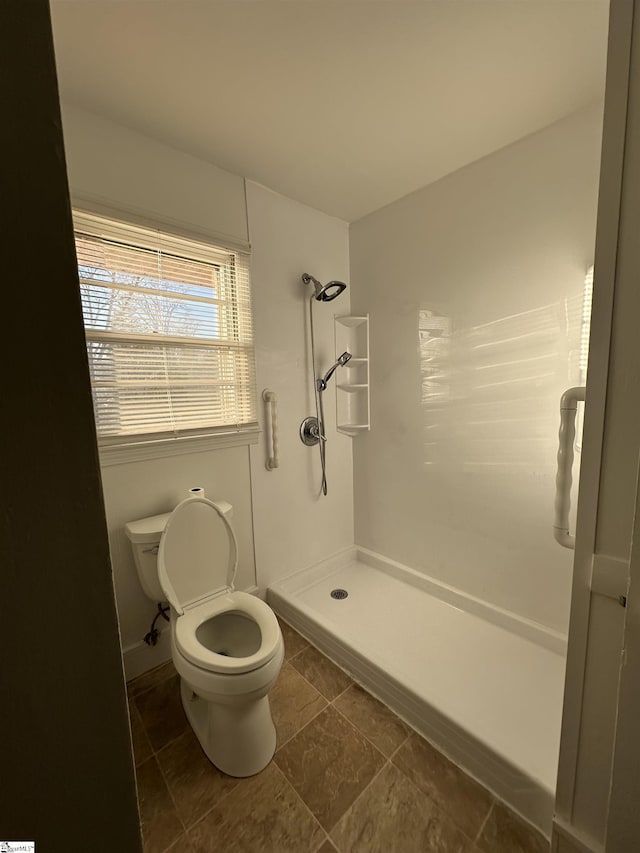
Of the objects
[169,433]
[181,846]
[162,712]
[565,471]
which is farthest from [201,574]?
[565,471]

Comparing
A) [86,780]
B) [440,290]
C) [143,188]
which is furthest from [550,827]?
[143,188]

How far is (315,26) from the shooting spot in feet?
3.55

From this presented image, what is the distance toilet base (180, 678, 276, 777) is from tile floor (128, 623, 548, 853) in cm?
3

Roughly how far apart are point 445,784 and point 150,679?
1.32 meters

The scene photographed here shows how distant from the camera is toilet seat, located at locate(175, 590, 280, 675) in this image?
118cm

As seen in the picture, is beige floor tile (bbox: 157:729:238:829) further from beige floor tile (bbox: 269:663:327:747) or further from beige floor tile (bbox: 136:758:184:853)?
beige floor tile (bbox: 269:663:327:747)

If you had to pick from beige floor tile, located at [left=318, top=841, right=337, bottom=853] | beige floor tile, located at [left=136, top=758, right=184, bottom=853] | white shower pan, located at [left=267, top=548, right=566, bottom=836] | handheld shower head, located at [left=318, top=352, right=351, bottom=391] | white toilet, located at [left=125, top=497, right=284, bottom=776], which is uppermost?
handheld shower head, located at [left=318, top=352, right=351, bottom=391]

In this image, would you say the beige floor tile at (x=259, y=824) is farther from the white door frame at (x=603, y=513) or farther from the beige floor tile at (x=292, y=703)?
the white door frame at (x=603, y=513)

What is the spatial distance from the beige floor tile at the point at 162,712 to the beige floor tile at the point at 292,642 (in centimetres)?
52

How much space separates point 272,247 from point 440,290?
0.98 m

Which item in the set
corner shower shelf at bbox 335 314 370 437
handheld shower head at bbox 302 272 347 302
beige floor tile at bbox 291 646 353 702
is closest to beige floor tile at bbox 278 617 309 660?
beige floor tile at bbox 291 646 353 702

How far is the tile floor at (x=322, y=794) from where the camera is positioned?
1048mm

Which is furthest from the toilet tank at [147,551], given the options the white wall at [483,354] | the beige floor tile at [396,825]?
the white wall at [483,354]

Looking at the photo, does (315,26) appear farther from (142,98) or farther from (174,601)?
(174,601)
